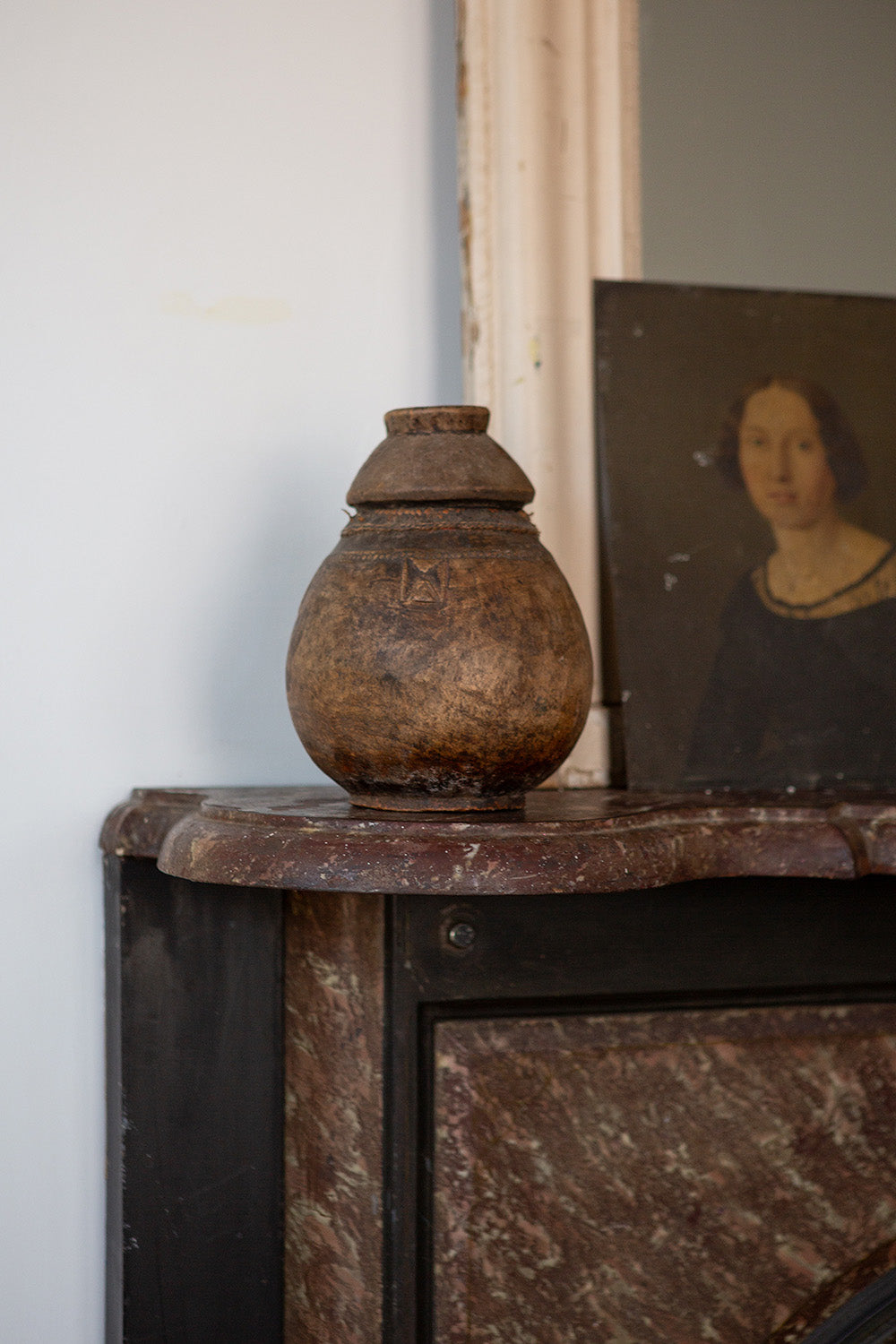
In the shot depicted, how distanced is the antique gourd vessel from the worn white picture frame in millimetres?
200

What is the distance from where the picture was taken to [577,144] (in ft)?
4.21

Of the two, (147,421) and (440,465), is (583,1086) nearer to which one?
(440,465)

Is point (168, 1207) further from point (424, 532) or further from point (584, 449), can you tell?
point (584, 449)

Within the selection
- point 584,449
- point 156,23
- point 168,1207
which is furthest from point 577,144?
point 168,1207

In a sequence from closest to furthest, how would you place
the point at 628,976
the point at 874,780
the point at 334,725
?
the point at 334,725
the point at 628,976
the point at 874,780

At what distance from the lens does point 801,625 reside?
1.27m

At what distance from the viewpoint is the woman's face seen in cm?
128

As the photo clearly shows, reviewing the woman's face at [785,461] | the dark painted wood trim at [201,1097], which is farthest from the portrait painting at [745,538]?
the dark painted wood trim at [201,1097]

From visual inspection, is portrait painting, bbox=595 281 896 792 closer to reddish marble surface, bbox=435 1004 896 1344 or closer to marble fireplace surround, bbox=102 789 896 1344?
marble fireplace surround, bbox=102 789 896 1344

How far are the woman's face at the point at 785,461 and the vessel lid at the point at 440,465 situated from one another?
1.01 feet

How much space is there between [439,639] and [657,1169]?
52 centimetres

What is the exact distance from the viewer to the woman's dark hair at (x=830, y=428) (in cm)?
129

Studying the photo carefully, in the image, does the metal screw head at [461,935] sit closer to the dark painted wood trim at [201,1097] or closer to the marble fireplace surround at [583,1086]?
the marble fireplace surround at [583,1086]

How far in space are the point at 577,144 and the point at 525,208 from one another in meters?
0.09
